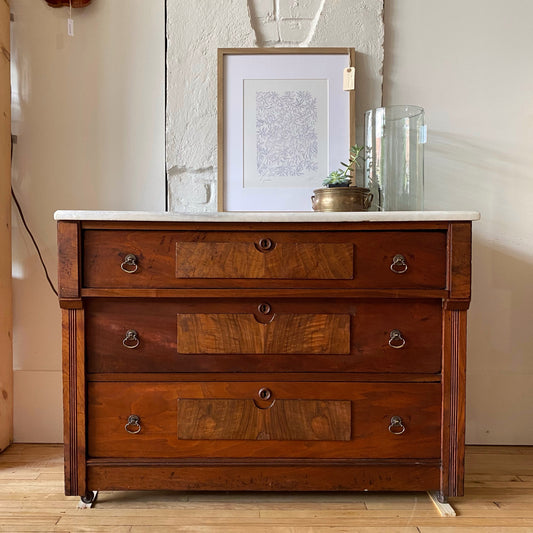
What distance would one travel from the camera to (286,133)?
1.95 m

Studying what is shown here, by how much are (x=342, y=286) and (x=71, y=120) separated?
1.28 metres

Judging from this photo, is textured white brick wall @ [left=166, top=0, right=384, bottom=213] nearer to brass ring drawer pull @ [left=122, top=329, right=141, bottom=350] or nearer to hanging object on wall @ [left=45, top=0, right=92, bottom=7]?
hanging object on wall @ [left=45, top=0, right=92, bottom=7]

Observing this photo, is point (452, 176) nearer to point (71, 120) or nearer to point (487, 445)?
point (487, 445)

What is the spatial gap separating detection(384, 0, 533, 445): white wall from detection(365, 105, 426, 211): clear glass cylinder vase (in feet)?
0.55

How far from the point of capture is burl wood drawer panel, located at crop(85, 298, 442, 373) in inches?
57.6

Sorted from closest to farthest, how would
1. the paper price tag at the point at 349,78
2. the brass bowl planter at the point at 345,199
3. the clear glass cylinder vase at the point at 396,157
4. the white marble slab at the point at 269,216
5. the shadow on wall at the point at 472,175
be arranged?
the white marble slab at the point at 269,216 < the brass bowl planter at the point at 345,199 < the clear glass cylinder vase at the point at 396,157 < the paper price tag at the point at 349,78 < the shadow on wall at the point at 472,175

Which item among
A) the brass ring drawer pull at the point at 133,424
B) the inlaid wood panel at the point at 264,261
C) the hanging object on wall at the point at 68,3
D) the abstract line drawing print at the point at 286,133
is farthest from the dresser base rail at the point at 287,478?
the hanging object on wall at the point at 68,3

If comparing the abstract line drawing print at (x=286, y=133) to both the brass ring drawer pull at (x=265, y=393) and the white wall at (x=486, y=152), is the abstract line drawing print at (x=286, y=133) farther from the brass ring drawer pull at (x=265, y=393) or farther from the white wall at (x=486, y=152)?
the brass ring drawer pull at (x=265, y=393)

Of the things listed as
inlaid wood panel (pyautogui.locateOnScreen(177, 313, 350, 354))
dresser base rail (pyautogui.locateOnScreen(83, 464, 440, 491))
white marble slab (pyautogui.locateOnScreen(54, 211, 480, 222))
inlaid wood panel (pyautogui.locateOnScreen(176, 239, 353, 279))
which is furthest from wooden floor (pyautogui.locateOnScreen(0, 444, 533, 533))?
white marble slab (pyautogui.locateOnScreen(54, 211, 480, 222))

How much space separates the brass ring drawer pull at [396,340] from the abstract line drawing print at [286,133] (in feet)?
2.48

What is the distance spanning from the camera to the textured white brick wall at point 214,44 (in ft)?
6.35

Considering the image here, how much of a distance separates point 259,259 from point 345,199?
0.37 m

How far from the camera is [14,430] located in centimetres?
200

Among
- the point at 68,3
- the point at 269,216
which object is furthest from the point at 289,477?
the point at 68,3
